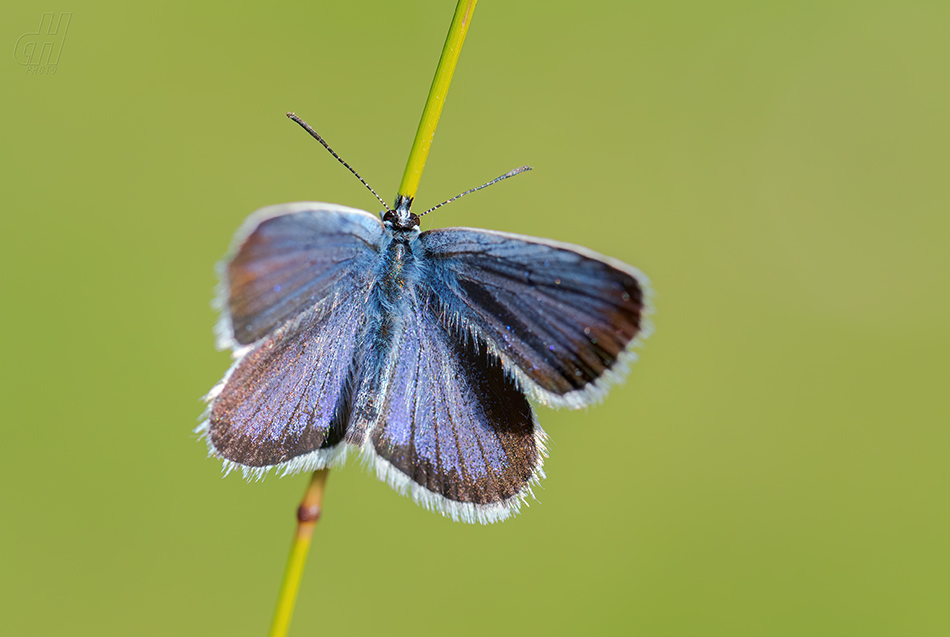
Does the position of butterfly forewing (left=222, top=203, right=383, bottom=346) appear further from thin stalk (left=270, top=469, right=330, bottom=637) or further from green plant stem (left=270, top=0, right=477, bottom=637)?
thin stalk (left=270, top=469, right=330, bottom=637)

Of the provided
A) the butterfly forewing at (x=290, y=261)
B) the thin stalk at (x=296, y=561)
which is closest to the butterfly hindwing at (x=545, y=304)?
the butterfly forewing at (x=290, y=261)

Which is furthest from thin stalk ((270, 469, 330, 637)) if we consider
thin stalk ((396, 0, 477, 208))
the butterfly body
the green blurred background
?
the green blurred background

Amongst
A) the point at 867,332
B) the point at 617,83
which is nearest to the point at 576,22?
the point at 617,83

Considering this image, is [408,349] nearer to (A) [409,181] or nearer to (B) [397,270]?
(B) [397,270]

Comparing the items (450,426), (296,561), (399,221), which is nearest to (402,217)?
(399,221)

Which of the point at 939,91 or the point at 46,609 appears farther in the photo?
the point at 939,91

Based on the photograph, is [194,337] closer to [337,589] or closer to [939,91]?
[337,589]
